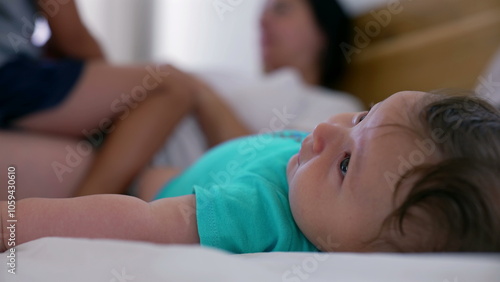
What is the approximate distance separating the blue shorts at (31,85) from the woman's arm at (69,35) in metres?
0.19

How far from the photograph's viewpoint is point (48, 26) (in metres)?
1.27

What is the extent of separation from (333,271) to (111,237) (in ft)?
0.76

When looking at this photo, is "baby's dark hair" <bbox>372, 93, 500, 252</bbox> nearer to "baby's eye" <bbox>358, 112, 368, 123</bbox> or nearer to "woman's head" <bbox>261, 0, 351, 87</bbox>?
"baby's eye" <bbox>358, 112, 368, 123</bbox>

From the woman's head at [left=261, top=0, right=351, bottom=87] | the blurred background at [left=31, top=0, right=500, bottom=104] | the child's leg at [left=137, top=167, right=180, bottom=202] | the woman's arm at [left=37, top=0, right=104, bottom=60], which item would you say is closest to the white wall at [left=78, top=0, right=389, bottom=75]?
the blurred background at [left=31, top=0, right=500, bottom=104]

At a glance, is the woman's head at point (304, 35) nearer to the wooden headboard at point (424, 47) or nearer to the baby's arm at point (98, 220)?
the wooden headboard at point (424, 47)

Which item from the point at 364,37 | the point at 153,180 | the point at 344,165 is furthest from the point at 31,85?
→ the point at 364,37

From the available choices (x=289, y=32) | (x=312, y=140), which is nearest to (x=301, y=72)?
(x=289, y=32)

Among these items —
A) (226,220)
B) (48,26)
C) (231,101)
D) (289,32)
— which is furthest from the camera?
(289,32)

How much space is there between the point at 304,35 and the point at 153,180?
3.45 ft

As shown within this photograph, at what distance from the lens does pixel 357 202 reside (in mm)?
570

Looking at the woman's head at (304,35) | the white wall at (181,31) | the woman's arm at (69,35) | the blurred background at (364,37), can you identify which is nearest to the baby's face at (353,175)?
the blurred background at (364,37)

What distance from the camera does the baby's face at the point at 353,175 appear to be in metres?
0.56

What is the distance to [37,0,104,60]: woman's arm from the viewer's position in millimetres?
1208

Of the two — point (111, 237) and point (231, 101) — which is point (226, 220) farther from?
point (231, 101)
